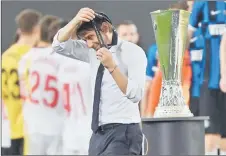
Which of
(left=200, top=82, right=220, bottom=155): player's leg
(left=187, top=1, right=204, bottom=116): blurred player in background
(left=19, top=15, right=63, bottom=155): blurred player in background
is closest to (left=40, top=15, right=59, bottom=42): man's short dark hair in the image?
(left=19, top=15, right=63, bottom=155): blurred player in background

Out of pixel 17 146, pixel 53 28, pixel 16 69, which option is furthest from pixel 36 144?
pixel 53 28

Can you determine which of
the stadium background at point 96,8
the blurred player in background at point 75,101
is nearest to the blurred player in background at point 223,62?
the stadium background at point 96,8

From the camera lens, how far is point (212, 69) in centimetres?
586

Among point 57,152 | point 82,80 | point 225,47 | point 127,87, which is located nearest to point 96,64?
point 127,87

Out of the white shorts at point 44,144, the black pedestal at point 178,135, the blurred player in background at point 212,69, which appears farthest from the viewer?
the white shorts at point 44,144

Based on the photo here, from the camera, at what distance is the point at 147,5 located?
5.78 metres

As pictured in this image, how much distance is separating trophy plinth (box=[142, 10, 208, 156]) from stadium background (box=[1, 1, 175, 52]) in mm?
1033

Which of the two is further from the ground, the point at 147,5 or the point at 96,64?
the point at 147,5

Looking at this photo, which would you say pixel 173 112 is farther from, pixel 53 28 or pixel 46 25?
pixel 46 25

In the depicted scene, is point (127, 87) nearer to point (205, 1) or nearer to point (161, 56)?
point (161, 56)

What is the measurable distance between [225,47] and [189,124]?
1.47 metres

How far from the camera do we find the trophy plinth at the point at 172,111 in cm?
414

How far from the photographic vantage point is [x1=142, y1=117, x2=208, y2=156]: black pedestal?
13.6 ft

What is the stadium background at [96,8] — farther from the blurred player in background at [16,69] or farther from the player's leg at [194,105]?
the player's leg at [194,105]
